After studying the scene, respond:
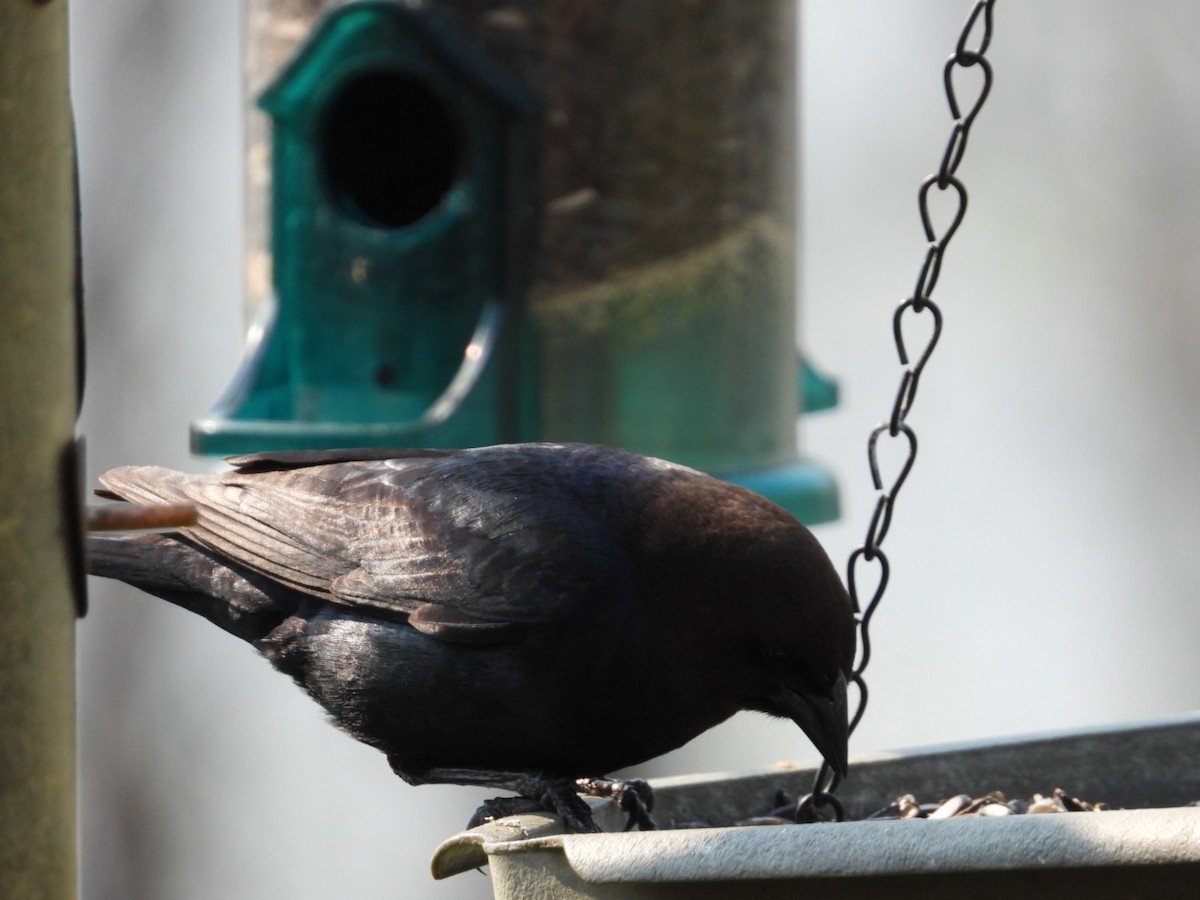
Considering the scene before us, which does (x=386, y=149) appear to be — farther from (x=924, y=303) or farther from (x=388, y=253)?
(x=924, y=303)

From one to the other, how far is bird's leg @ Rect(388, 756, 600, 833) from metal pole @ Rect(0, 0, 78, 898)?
A: 1193 millimetres

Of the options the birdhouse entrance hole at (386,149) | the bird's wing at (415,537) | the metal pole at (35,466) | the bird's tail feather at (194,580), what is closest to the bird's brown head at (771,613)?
the bird's wing at (415,537)

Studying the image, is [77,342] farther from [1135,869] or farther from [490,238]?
[490,238]

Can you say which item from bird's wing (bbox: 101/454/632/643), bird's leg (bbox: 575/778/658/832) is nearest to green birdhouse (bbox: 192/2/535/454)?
bird's wing (bbox: 101/454/632/643)

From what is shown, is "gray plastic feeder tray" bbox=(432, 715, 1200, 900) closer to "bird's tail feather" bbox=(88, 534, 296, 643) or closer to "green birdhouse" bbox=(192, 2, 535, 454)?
"bird's tail feather" bbox=(88, 534, 296, 643)

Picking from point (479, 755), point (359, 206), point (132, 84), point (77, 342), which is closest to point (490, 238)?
point (359, 206)

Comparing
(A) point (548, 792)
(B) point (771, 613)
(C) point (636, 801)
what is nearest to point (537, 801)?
(A) point (548, 792)

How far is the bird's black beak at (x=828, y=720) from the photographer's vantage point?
10.2 ft

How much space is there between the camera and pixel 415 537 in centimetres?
359

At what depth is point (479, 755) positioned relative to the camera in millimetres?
3436

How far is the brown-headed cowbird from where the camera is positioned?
10.9 ft

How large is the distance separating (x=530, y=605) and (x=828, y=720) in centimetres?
60

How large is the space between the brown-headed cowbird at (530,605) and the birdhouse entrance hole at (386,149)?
1.56 meters

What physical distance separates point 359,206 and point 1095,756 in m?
2.82
